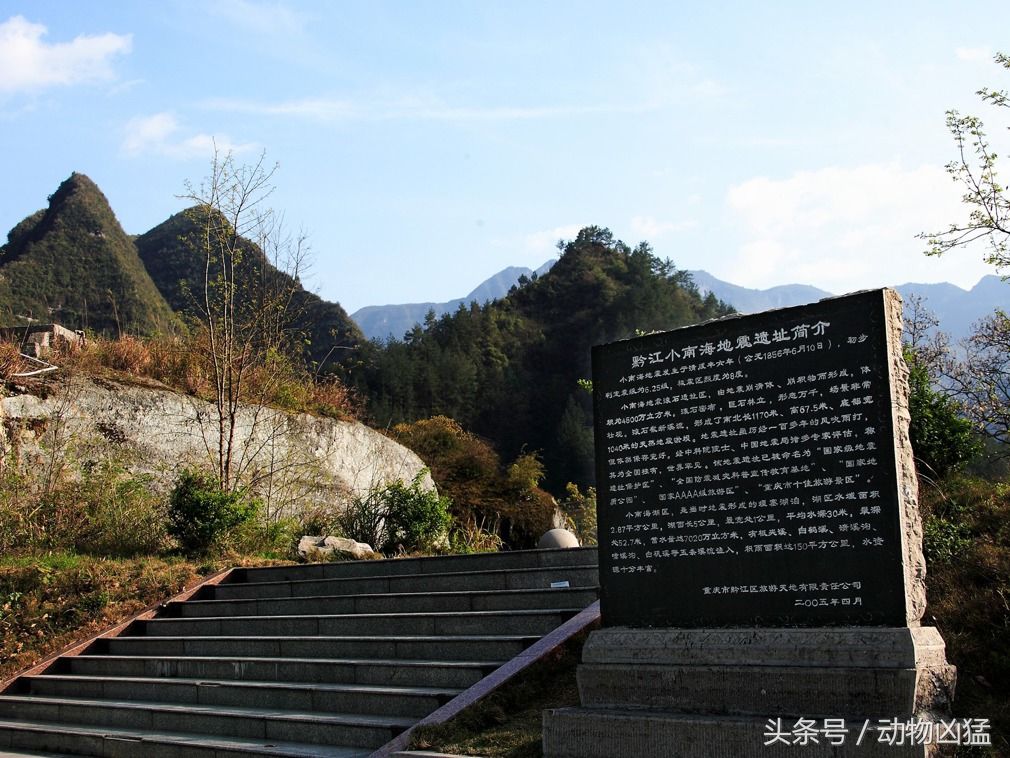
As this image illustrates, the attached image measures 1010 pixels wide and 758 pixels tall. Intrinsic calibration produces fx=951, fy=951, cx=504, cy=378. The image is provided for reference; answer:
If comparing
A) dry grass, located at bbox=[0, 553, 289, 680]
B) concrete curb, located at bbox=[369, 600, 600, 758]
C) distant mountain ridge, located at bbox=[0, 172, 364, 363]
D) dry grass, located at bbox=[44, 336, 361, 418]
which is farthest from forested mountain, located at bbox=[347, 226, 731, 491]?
concrete curb, located at bbox=[369, 600, 600, 758]

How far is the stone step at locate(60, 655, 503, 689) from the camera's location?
648 centimetres

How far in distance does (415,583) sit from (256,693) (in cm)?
189

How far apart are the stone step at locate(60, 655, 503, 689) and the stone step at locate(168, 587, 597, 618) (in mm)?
931

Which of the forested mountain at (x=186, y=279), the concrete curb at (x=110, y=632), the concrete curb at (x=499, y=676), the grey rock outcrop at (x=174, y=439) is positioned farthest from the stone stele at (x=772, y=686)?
the forested mountain at (x=186, y=279)

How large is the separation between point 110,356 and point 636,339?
37.8ft

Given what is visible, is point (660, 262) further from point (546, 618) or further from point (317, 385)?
point (546, 618)

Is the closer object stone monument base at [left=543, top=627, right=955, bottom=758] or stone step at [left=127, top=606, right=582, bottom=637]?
stone monument base at [left=543, top=627, right=955, bottom=758]

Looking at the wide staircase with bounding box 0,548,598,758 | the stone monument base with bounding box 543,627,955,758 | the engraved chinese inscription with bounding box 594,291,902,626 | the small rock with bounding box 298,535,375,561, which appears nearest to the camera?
the stone monument base with bounding box 543,627,955,758

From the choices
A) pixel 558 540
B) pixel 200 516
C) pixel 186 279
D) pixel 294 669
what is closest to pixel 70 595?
pixel 200 516

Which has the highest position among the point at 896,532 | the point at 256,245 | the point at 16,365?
the point at 256,245

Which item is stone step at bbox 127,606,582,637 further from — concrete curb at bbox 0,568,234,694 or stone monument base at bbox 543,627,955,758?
A: stone monument base at bbox 543,627,955,758

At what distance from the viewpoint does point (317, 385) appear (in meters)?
17.6

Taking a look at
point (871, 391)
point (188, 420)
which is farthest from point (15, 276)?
point (871, 391)

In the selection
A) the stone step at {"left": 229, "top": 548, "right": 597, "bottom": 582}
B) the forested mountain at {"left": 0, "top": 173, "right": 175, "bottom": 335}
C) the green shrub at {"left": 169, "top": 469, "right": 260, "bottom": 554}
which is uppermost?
the forested mountain at {"left": 0, "top": 173, "right": 175, "bottom": 335}
